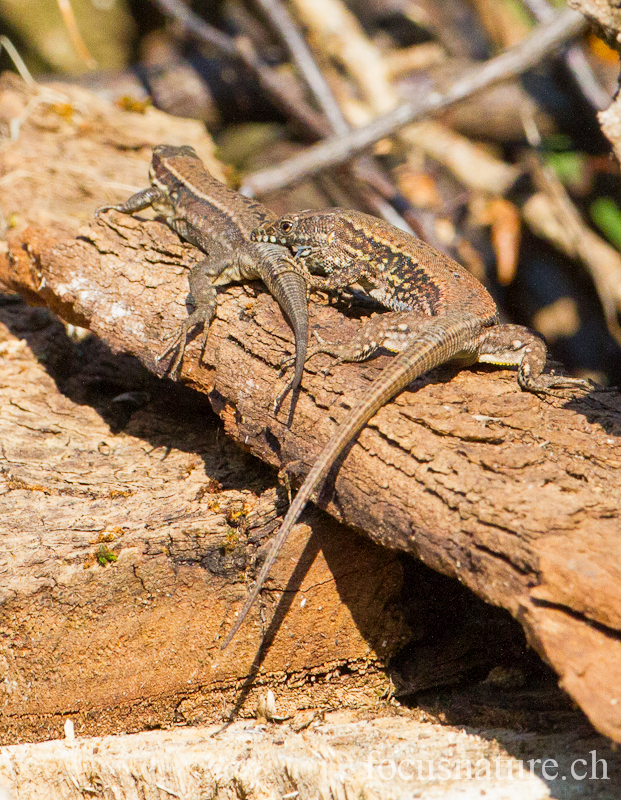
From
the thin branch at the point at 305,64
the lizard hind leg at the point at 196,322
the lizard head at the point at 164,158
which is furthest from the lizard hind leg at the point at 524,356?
the thin branch at the point at 305,64

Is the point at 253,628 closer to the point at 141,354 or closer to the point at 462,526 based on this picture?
the point at 462,526

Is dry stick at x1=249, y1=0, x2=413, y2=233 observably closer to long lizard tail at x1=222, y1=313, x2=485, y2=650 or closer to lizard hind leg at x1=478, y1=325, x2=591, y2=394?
lizard hind leg at x1=478, y1=325, x2=591, y2=394

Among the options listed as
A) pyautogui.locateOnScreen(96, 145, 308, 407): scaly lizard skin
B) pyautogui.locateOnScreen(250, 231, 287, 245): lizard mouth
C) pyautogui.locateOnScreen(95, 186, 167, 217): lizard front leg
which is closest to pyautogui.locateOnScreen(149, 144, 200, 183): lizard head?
pyautogui.locateOnScreen(96, 145, 308, 407): scaly lizard skin

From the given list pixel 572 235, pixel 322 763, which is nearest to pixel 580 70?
pixel 572 235

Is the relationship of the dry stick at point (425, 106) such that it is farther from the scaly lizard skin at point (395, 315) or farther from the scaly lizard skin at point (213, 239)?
the scaly lizard skin at point (395, 315)

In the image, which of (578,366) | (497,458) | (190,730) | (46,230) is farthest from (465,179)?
(190,730)

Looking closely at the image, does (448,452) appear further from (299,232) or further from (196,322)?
(299,232)

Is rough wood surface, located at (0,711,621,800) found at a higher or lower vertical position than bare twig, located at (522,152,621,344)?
lower
